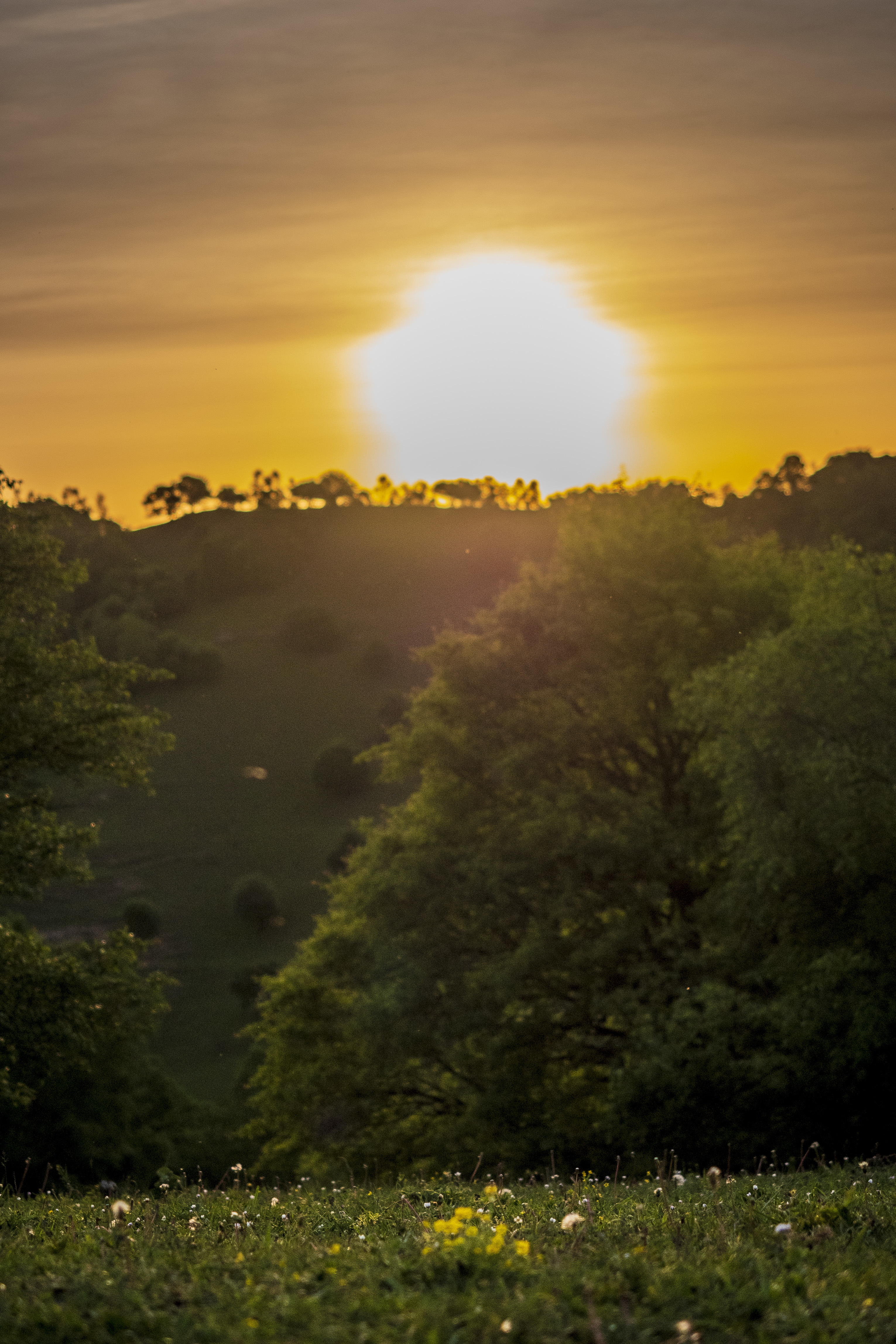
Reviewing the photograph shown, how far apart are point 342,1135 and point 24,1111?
331 inches

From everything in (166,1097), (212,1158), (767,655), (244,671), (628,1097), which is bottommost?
(212,1158)

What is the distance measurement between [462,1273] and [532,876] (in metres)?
21.7

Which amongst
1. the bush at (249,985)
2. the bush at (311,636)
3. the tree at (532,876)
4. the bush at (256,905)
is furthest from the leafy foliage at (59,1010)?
the bush at (311,636)

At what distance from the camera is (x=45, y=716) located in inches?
802

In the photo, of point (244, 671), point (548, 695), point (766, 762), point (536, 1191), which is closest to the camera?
point (536, 1191)

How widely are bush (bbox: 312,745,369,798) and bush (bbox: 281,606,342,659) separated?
2788cm

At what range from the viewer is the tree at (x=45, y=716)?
1997 cm

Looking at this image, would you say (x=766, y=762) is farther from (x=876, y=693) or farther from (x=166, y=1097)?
(x=166, y=1097)

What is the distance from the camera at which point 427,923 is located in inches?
1109

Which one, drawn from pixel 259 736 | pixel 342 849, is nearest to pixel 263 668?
pixel 259 736

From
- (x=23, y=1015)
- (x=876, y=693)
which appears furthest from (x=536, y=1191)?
(x=876, y=693)

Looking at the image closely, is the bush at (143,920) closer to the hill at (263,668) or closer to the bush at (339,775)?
the hill at (263,668)

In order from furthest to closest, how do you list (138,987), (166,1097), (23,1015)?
(166,1097) < (138,987) < (23,1015)

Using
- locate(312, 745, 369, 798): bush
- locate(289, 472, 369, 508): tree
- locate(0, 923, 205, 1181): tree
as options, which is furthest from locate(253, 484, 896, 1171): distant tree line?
locate(289, 472, 369, 508): tree
